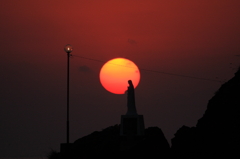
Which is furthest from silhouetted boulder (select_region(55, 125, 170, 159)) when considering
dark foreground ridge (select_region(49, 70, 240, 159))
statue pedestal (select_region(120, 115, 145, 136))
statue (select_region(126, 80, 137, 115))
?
statue (select_region(126, 80, 137, 115))

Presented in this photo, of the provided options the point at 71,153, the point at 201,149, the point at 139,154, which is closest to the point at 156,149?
the point at 139,154

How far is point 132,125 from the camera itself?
3334cm

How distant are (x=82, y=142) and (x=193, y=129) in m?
9.10

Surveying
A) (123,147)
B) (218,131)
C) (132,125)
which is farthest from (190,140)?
(123,147)

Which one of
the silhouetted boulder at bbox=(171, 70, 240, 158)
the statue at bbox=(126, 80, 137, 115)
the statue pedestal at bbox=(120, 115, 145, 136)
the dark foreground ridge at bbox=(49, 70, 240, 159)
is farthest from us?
the statue at bbox=(126, 80, 137, 115)

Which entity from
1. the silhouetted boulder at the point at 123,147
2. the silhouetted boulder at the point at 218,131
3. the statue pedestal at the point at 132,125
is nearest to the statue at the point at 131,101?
the statue pedestal at the point at 132,125

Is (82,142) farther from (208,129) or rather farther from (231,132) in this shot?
(231,132)

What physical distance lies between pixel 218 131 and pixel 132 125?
6.79 meters

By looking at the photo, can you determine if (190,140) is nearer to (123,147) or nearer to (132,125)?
(132,125)

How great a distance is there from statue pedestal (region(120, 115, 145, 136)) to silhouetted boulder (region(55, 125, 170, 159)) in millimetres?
459

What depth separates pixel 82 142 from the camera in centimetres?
3600

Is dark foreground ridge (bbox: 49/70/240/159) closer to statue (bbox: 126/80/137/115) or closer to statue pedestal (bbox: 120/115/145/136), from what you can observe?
statue pedestal (bbox: 120/115/145/136)

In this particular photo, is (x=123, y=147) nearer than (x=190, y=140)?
Yes

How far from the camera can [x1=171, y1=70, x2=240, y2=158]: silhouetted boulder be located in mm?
28062
